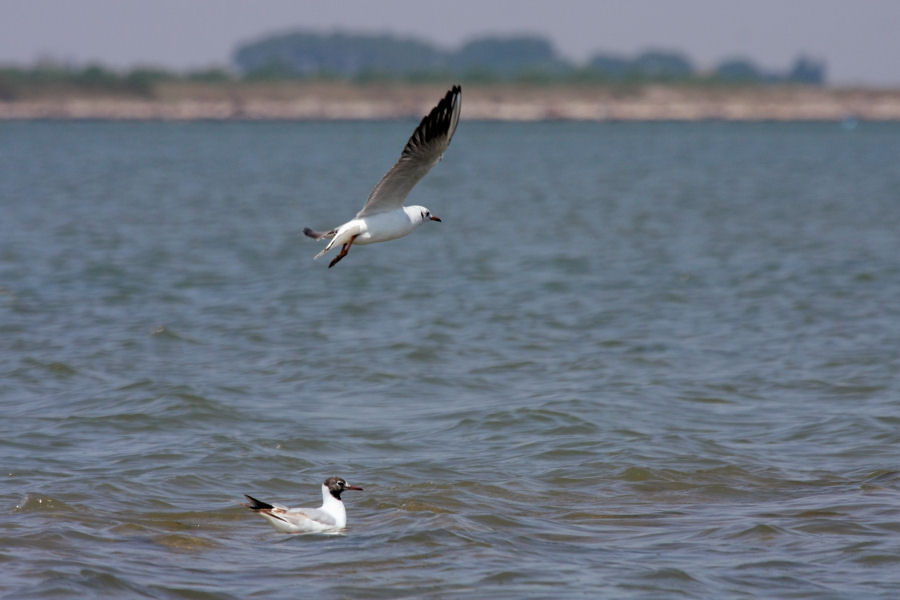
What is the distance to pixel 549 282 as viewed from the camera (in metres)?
20.5

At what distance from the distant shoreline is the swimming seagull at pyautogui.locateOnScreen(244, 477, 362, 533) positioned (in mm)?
123522

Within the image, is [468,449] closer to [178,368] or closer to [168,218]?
[178,368]

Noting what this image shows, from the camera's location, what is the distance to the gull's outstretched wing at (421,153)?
28.8ft

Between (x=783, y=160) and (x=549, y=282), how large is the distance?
47490 mm

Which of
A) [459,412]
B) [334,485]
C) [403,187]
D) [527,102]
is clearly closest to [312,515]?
[334,485]

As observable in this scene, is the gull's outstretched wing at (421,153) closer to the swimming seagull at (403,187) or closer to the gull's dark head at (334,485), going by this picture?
the swimming seagull at (403,187)

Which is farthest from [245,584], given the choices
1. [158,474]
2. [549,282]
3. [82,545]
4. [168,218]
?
[168,218]

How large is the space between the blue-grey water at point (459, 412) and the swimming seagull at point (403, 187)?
1.95m

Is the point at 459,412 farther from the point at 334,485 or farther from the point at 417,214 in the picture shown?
the point at 334,485

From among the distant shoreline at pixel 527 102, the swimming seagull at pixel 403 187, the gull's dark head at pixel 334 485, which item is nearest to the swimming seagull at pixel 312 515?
the gull's dark head at pixel 334 485

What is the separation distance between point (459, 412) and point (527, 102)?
124 meters

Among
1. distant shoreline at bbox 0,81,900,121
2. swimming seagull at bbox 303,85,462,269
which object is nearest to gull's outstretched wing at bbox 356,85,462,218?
swimming seagull at bbox 303,85,462,269

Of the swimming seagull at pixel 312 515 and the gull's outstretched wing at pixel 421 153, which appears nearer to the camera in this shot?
the swimming seagull at pixel 312 515

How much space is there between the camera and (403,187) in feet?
31.3
